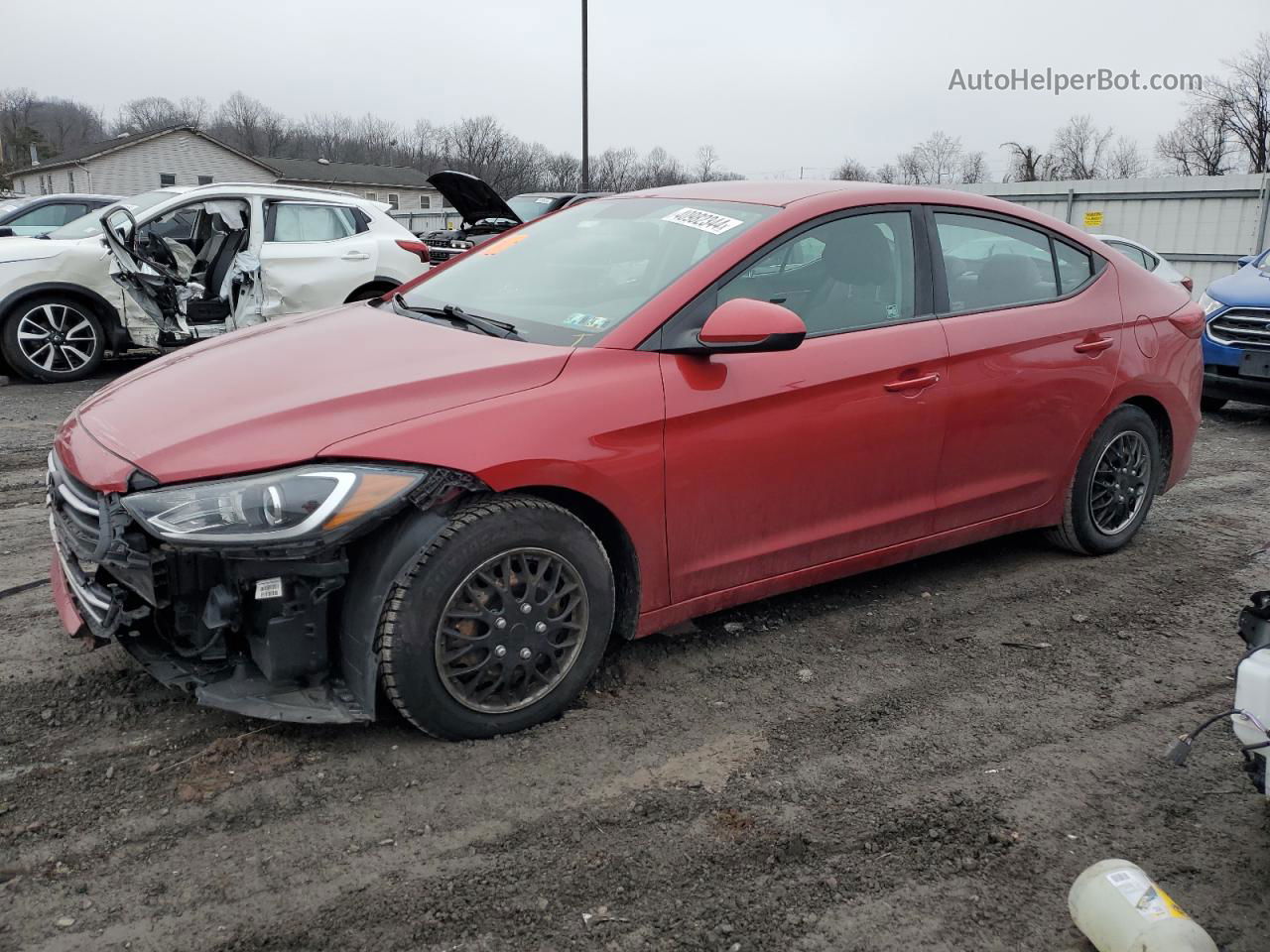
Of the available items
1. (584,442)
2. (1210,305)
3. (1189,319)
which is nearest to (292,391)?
(584,442)

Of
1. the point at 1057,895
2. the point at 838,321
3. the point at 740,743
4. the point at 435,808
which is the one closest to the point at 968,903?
the point at 1057,895

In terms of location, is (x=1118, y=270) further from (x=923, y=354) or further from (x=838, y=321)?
(x=838, y=321)

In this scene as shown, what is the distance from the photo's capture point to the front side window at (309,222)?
9711 millimetres

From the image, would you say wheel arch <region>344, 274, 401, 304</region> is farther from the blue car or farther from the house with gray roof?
the house with gray roof

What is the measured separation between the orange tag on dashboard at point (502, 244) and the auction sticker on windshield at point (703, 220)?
2.20 feet

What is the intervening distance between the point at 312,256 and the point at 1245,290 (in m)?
8.23

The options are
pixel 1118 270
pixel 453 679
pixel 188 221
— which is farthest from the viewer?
pixel 188 221

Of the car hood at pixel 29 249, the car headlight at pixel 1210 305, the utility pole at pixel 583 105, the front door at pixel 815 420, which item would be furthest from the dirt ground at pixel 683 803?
the utility pole at pixel 583 105

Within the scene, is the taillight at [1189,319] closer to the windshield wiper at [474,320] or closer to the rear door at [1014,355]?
the rear door at [1014,355]

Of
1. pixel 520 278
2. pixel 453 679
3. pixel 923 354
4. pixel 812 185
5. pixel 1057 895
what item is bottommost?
pixel 1057 895

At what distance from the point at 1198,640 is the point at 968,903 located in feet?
6.95

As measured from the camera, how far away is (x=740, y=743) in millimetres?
3150

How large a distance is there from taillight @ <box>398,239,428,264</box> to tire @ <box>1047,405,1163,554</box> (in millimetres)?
7219

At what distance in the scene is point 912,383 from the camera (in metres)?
3.82
